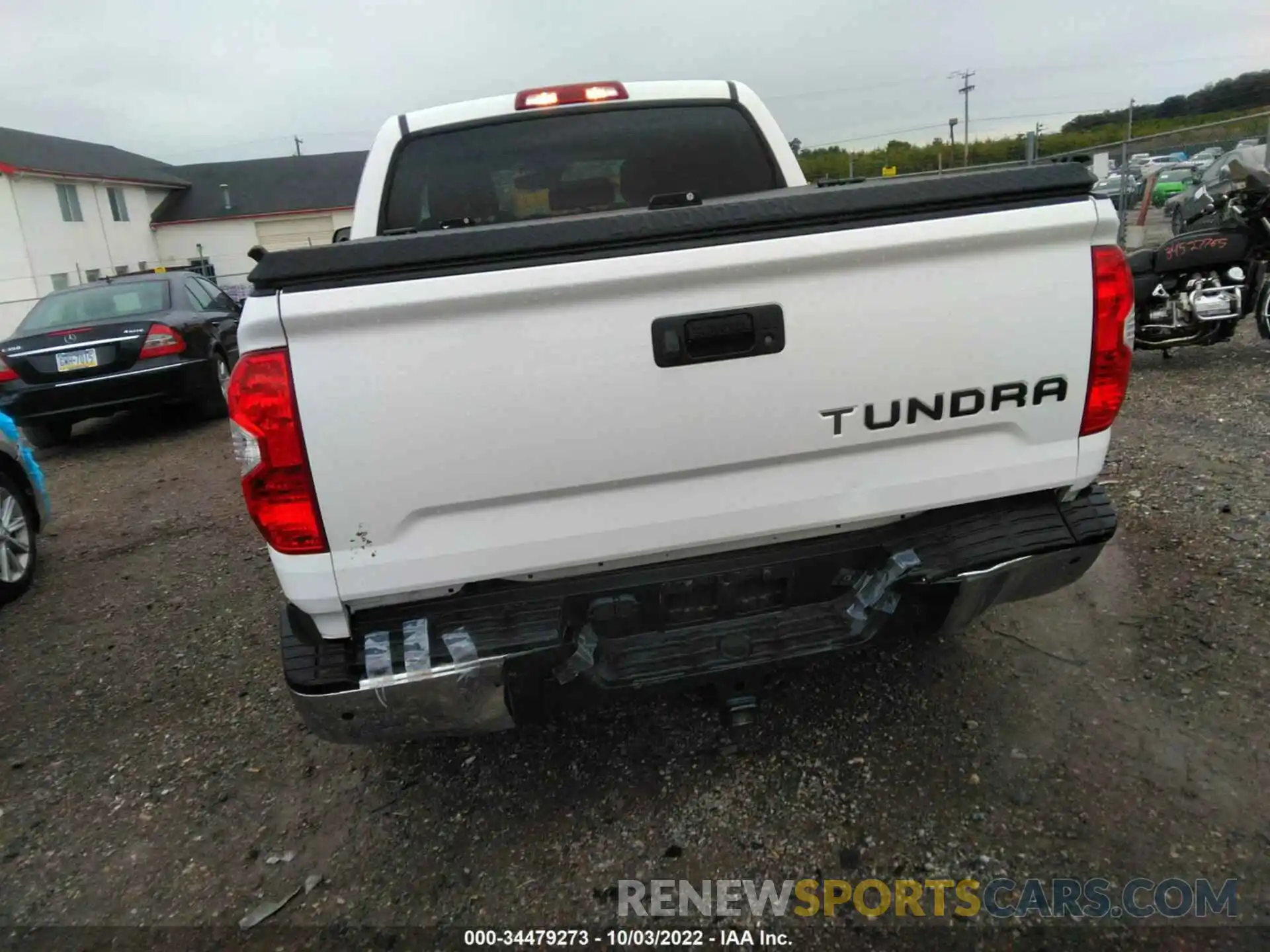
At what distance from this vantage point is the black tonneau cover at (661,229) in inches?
76.0

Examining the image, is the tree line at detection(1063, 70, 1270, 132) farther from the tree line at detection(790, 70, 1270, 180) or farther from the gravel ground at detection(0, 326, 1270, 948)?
the gravel ground at detection(0, 326, 1270, 948)

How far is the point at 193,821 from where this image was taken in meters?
2.76

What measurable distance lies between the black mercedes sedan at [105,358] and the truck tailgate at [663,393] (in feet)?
23.3

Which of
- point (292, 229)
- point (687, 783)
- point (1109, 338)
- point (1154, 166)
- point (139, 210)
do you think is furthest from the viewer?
point (292, 229)

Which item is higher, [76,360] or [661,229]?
[661,229]

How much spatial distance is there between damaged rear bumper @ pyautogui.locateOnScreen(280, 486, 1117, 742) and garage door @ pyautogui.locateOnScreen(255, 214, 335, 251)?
4566 cm

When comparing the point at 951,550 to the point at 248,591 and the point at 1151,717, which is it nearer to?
the point at 1151,717

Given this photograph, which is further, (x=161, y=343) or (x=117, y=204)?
(x=117, y=204)

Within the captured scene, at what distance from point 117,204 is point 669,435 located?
144ft

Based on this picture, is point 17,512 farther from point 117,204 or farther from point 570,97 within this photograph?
point 117,204

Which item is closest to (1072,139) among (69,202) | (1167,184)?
(1167,184)

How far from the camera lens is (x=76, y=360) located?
25.3 ft

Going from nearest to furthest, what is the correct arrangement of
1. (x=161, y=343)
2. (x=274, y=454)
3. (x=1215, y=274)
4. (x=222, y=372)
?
(x=274, y=454) < (x=1215, y=274) < (x=161, y=343) < (x=222, y=372)

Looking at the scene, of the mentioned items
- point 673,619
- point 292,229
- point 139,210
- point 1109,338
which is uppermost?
point 139,210
